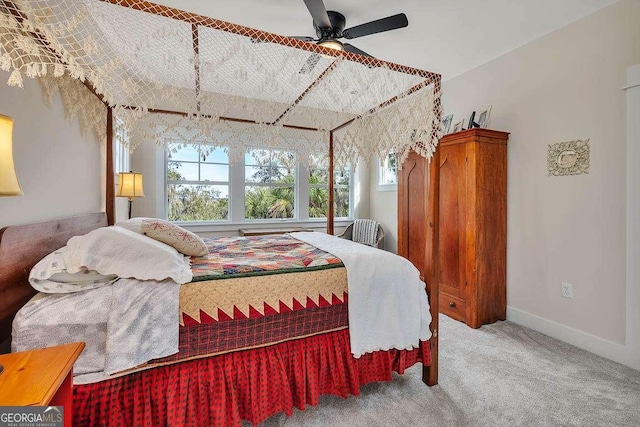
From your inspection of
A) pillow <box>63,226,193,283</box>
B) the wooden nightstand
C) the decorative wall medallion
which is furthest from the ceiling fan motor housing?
the wooden nightstand

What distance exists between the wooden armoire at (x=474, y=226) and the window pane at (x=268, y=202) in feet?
7.64

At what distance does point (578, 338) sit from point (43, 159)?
3.95 meters

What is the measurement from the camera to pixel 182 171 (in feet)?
13.5

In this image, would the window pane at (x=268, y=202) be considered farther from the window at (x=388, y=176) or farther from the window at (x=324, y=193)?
the window at (x=388, y=176)

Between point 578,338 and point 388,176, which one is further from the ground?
point 388,176

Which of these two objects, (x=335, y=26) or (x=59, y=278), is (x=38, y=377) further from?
(x=335, y=26)

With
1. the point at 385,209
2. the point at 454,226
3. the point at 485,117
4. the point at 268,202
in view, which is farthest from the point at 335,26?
the point at 385,209

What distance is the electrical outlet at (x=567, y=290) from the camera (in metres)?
2.48

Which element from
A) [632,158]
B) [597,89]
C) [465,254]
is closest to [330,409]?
[465,254]

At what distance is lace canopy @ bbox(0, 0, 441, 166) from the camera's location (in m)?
1.29

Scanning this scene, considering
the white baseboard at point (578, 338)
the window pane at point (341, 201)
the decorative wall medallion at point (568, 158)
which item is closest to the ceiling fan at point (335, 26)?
the decorative wall medallion at point (568, 158)

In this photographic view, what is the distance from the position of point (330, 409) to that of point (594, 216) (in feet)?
8.11

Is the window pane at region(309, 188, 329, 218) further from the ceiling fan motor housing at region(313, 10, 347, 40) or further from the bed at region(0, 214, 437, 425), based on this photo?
the bed at region(0, 214, 437, 425)

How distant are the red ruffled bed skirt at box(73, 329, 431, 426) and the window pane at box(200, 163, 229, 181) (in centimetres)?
325
